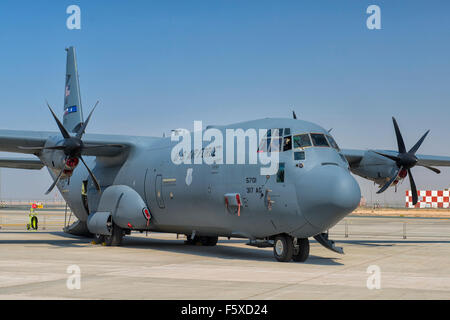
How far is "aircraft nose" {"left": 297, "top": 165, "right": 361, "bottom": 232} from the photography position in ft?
48.3

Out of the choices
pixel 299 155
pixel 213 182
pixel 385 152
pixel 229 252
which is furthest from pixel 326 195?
pixel 385 152

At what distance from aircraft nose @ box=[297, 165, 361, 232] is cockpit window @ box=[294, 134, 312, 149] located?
940 millimetres

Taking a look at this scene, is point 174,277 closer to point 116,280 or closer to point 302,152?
point 116,280

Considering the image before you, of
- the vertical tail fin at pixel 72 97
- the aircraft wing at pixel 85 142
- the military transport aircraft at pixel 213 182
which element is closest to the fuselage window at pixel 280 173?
the military transport aircraft at pixel 213 182

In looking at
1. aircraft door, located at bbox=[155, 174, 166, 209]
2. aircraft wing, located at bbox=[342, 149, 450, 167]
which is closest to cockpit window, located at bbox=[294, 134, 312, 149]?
aircraft door, located at bbox=[155, 174, 166, 209]

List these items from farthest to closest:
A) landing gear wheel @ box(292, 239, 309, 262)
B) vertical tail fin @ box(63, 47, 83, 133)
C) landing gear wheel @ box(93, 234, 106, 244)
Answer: vertical tail fin @ box(63, 47, 83, 133) < landing gear wheel @ box(93, 234, 106, 244) < landing gear wheel @ box(292, 239, 309, 262)

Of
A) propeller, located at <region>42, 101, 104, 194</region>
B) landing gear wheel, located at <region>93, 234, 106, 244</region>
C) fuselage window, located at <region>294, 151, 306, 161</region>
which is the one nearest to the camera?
fuselage window, located at <region>294, 151, 306, 161</region>

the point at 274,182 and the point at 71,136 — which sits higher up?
the point at 71,136

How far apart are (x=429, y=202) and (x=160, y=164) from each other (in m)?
72.7

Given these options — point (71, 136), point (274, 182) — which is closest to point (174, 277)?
point (274, 182)

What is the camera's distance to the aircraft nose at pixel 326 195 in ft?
48.3

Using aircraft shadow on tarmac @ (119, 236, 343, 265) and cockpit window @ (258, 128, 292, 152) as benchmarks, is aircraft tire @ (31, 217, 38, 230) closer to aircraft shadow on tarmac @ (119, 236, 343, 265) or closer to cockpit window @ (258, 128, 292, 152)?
aircraft shadow on tarmac @ (119, 236, 343, 265)
